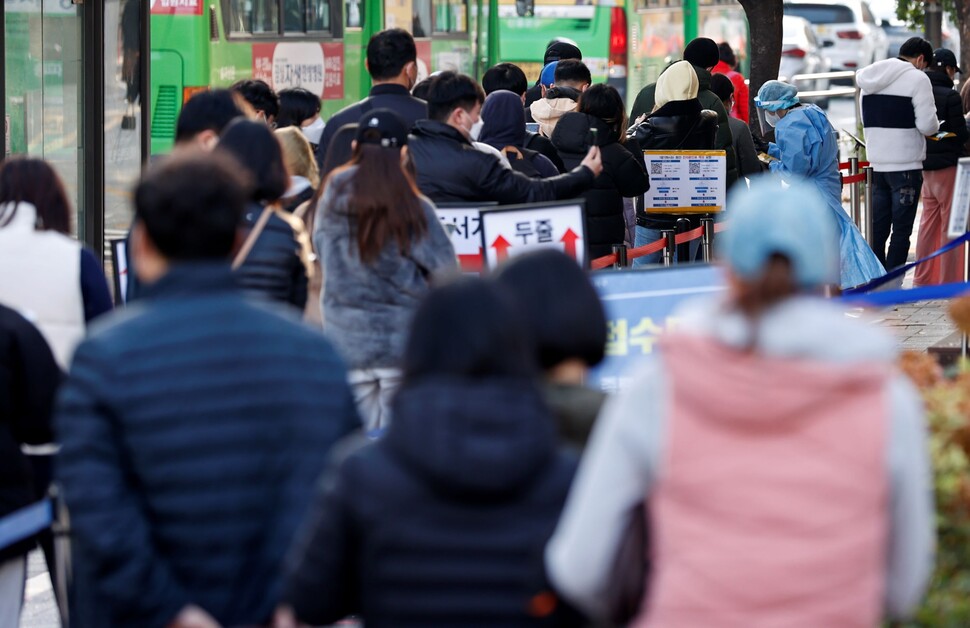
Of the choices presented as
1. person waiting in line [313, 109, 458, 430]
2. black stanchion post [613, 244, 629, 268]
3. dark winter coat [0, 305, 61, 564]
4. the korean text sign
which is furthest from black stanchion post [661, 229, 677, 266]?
dark winter coat [0, 305, 61, 564]

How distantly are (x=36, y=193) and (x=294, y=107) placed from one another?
454 cm

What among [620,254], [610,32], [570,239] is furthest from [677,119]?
[610,32]

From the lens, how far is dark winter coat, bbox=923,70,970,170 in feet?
40.8

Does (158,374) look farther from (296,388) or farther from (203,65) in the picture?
(203,65)

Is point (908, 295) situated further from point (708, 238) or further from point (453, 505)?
point (708, 238)

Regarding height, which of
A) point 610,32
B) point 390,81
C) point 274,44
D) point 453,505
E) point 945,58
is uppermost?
point 610,32

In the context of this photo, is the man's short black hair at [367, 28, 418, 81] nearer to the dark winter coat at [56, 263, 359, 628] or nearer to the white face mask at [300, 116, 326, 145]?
the white face mask at [300, 116, 326, 145]

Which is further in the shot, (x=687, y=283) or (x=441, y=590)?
(x=687, y=283)

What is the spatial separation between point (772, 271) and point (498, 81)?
864 centimetres

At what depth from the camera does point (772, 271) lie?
2.55m

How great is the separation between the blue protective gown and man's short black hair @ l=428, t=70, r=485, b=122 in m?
4.11

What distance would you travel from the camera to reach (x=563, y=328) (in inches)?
122

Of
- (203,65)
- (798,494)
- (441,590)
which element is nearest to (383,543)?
(441,590)

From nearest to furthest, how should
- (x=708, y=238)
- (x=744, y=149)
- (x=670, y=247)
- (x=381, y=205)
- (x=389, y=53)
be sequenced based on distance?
(x=381, y=205)
(x=389, y=53)
(x=670, y=247)
(x=708, y=238)
(x=744, y=149)
